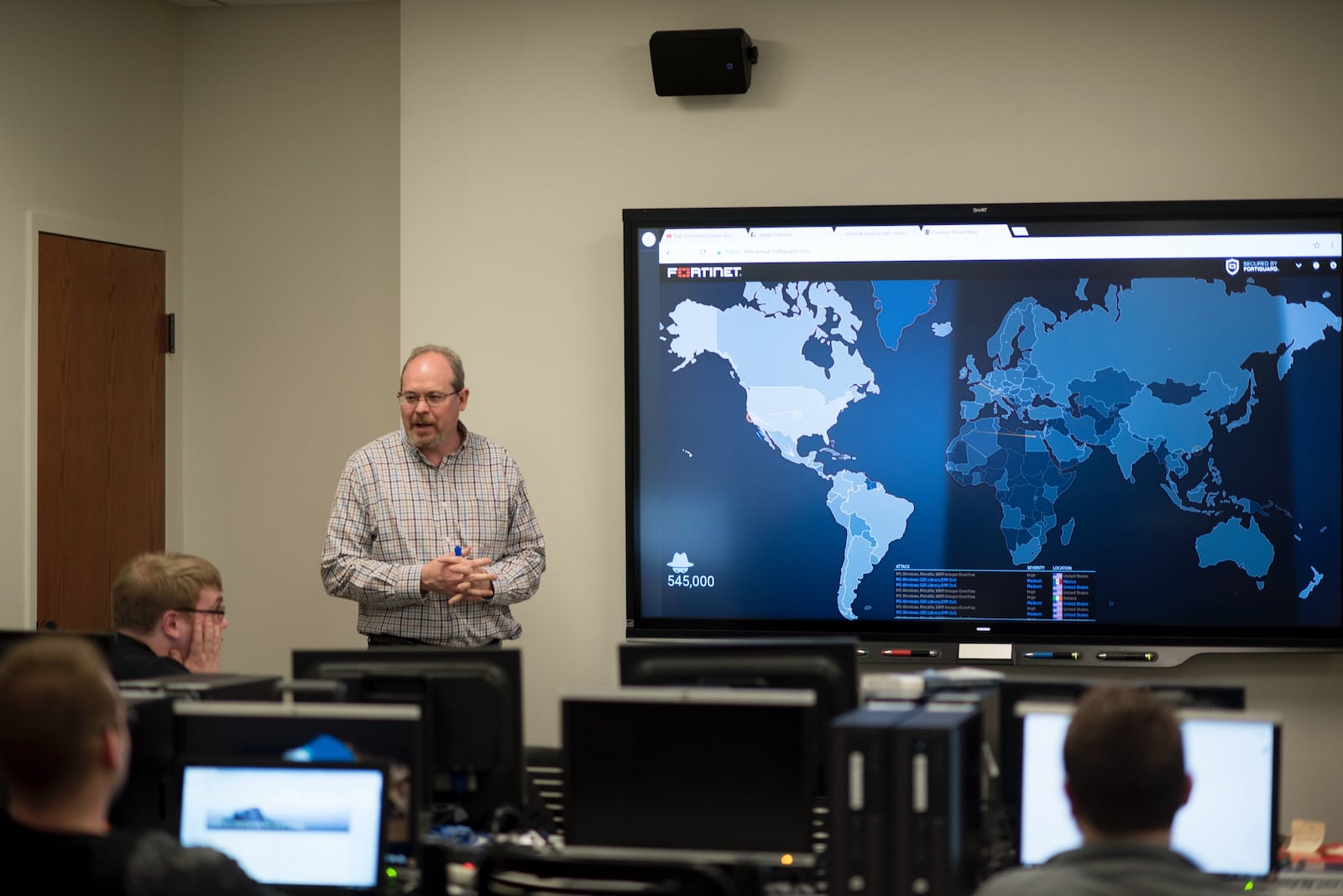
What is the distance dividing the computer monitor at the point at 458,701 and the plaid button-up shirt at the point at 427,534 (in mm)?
1328

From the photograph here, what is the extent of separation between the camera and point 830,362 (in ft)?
15.1

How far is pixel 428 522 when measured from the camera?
14.3 feet

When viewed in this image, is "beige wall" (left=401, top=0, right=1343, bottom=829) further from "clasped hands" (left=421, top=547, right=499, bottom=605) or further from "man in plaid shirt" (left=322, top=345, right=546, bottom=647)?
"clasped hands" (left=421, top=547, right=499, bottom=605)

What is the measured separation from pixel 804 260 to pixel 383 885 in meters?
2.77

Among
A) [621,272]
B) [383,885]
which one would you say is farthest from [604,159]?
[383,885]

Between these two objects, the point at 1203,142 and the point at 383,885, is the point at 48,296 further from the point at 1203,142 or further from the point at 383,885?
the point at 1203,142

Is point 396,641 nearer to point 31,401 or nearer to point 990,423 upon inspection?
point 31,401

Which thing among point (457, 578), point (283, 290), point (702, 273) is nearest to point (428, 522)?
point (457, 578)

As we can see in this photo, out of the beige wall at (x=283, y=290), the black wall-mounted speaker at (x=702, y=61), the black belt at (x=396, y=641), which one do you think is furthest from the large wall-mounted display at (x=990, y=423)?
the beige wall at (x=283, y=290)

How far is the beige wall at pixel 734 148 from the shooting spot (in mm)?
4539

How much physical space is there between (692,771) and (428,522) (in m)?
2.08

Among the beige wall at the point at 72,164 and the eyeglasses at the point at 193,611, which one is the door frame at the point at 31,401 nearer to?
the beige wall at the point at 72,164

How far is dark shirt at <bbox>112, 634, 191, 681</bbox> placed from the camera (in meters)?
3.08

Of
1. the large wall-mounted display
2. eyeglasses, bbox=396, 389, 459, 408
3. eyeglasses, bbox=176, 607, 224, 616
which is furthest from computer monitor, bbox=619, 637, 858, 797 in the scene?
the large wall-mounted display
